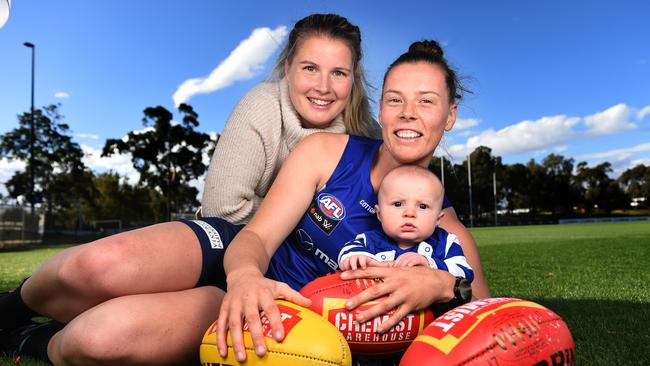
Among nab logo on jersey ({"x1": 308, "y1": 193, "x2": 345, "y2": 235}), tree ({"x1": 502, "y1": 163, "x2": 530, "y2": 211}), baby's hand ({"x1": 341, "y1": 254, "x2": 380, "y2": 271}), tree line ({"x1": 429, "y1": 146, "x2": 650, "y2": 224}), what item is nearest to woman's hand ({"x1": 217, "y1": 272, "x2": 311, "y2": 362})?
baby's hand ({"x1": 341, "y1": 254, "x2": 380, "y2": 271})

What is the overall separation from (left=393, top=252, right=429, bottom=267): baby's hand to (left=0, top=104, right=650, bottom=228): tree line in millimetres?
16008

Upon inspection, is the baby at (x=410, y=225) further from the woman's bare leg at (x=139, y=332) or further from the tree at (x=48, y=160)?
the tree at (x=48, y=160)

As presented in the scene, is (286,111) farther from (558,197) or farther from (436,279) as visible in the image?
(558,197)

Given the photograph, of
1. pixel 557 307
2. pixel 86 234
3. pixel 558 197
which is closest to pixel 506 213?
pixel 558 197

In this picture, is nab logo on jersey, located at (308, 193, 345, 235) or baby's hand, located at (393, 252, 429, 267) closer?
baby's hand, located at (393, 252, 429, 267)

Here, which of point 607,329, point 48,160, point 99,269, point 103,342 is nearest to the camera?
point 103,342

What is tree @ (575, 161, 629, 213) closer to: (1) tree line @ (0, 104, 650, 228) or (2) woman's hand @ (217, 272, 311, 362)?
(1) tree line @ (0, 104, 650, 228)

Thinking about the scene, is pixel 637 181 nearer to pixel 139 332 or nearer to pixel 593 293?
pixel 593 293

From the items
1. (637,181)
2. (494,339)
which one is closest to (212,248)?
(494,339)

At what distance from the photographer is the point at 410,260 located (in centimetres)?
222

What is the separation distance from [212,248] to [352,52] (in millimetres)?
1502

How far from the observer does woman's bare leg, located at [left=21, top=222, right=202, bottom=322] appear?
2406 mm

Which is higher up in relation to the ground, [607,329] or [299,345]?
[299,345]

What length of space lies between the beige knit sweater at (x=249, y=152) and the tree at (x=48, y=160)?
3567cm
